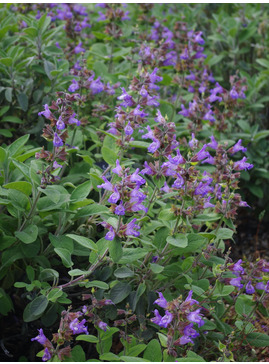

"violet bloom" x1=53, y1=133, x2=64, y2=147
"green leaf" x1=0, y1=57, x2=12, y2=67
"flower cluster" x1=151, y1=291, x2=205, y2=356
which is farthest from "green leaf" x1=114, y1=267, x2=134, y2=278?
"green leaf" x1=0, y1=57, x2=12, y2=67

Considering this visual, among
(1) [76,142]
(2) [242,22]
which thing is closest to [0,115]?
(1) [76,142]

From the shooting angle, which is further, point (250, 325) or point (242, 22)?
point (242, 22)

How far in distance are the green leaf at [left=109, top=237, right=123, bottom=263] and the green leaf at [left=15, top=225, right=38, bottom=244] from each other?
403mm

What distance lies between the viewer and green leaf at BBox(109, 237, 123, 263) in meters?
2.02

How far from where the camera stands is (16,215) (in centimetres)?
237

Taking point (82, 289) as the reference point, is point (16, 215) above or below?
above

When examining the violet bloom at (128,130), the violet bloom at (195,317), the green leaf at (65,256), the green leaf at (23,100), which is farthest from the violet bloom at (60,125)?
the green leaf at (23,100)

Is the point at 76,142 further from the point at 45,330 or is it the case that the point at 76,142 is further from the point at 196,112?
the point at 45,330

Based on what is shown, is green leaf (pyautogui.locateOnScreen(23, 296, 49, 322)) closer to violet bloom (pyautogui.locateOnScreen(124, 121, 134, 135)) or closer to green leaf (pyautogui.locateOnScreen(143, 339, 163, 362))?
green leaf (pyautogui.locateOnScreen(143, 339, 163, 362))

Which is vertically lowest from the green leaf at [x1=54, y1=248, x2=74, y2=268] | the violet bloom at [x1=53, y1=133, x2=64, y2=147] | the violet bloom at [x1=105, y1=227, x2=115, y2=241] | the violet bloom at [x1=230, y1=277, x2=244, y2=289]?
the violet bloom at [x1=230, y1=277, x2=244, y2=289]

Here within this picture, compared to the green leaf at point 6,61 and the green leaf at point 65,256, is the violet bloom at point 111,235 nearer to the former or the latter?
the green leaf at point 65,256

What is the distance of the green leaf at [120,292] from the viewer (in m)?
2.30

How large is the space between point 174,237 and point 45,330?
0.84m

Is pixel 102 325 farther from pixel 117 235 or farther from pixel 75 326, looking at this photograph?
pixel 117 235
